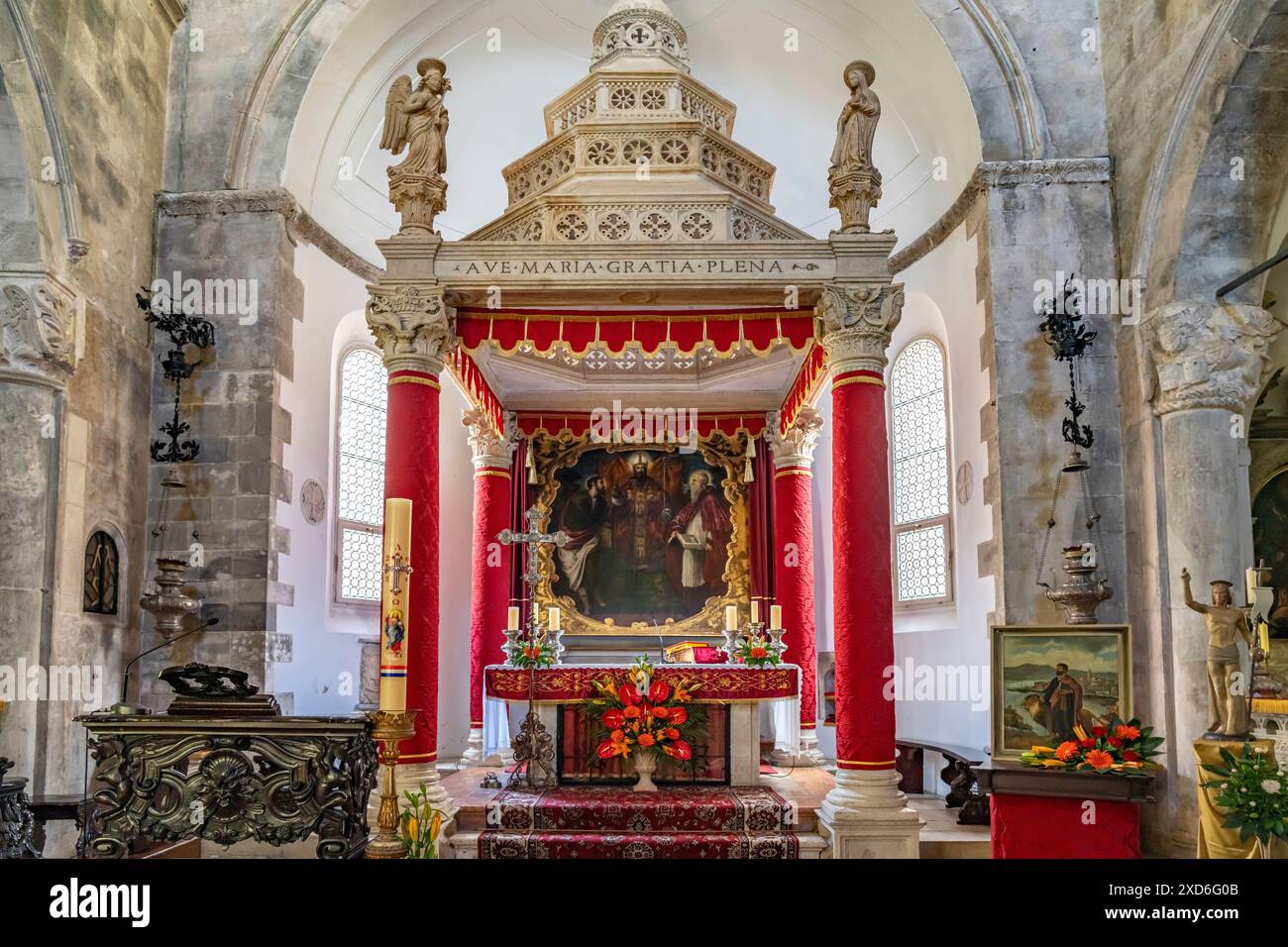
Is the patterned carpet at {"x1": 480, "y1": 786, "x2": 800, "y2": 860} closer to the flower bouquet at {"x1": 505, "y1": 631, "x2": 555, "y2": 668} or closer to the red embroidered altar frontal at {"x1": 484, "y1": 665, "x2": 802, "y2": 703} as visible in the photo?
the red embroidered altar frontal at {"x1": 484, "y1": 665, "x2": 802, "y2": 703}

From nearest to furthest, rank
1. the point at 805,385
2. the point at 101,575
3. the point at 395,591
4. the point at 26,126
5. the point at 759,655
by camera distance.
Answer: the point at 395,591
the point at 26,126
the point at 101,575
the point at 759,655
the point at 805,385

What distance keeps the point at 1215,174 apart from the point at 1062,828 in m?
5.35

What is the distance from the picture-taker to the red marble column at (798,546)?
487 inches

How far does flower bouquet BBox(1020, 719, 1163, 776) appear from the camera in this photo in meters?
7.00

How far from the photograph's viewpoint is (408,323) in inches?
339

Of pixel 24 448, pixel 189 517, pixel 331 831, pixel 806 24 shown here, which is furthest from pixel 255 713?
pixel 806 24

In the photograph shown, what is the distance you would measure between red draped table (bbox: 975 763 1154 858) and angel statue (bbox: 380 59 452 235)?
602cm

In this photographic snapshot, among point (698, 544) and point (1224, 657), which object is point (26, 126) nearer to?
point (698, 544)

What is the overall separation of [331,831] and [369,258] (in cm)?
906

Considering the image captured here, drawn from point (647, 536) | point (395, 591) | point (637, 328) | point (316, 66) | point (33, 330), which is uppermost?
point (316, 66)

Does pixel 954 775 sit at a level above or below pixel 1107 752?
below

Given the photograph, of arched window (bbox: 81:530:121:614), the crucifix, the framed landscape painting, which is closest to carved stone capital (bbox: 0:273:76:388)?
arched window (bbox: 81:530:121:614)

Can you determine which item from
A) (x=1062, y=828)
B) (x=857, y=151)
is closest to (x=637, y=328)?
(x=857, y=151)
